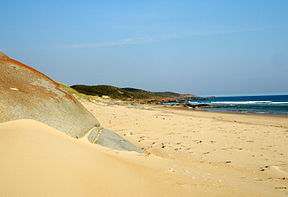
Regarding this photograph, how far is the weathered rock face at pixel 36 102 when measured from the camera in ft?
11.7

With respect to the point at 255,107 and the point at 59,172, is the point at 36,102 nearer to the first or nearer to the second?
the point at 59,172

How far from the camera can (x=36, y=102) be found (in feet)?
13.1

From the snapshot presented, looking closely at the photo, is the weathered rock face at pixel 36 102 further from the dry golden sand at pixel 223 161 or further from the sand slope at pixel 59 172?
the dry golden sand at pixel 223 161

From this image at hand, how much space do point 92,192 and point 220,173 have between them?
2892 millimetres

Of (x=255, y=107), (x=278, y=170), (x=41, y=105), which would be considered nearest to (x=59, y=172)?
(x=41, y=105)

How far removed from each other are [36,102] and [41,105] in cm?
9

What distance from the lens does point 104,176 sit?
2.49 metres

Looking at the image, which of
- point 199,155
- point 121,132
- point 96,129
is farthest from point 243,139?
point 96,129

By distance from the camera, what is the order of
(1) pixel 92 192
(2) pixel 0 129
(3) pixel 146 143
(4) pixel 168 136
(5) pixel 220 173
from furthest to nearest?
(4) pixel 168 136, (3) pixel 146 143, (5) pixel 220 173, (2) pixel 0 129, (1) pixel 92 192

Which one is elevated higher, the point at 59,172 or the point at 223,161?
the point at 59,172

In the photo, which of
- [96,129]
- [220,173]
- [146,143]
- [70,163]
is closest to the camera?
[70,163]

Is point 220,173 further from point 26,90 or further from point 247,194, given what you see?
point 26,90

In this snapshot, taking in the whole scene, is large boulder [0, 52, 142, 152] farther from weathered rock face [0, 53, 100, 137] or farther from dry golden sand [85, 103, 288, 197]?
dry golden sand [85, 103, 288, 197]

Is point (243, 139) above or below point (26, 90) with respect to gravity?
below
